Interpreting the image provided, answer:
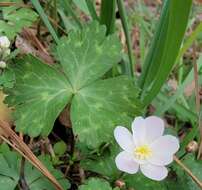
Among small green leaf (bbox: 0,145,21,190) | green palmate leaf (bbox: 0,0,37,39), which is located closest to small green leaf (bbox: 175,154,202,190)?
small green leaf (bbox: 0,145,21,190)

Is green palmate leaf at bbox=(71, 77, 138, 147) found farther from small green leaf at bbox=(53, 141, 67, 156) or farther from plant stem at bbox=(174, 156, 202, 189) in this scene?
small green leaf at bbox=(53, 141, 67, 156)

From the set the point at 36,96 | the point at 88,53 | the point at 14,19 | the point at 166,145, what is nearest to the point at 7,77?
the point at 36,96

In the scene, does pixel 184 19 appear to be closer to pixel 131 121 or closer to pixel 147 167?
pixel 131 121

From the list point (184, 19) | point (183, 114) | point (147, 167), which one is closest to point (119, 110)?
point (147, 167)

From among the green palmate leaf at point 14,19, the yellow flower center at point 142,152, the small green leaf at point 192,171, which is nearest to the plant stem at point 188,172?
the small green leaf at point 192,171

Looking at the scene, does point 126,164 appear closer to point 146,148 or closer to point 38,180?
point 146,148

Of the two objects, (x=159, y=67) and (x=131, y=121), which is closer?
(x=131, y=121)
